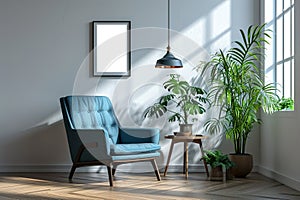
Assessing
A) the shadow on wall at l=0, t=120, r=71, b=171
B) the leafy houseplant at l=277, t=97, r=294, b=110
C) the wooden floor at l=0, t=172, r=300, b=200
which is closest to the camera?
the wooden floor at l=0, t=172, r=300, b=200

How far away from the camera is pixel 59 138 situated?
223 inches

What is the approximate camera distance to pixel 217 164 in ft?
16.2

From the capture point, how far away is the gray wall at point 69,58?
5.64 meters

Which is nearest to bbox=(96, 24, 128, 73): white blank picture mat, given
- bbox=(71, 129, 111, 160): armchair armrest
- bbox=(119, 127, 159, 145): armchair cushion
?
bbox=(119, 127, 159, 145): armchair cushion

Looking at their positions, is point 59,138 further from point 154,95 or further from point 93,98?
point 154,95

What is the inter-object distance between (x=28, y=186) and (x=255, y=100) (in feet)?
7.55

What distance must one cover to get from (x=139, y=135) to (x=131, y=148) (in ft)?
1.45

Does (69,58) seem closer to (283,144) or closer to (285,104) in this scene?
(285,104)

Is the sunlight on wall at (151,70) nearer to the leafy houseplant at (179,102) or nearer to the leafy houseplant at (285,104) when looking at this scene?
the leafy houseplant at (179,102)

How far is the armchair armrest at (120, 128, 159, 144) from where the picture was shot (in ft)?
16.6

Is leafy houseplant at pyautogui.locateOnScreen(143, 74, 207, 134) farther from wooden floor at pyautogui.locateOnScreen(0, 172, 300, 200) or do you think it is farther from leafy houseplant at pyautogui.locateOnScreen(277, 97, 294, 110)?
leafy houseplant at pyautogui.locateOnScreen(277, 97, 294, 110)

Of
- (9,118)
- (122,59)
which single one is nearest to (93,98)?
(122,59)

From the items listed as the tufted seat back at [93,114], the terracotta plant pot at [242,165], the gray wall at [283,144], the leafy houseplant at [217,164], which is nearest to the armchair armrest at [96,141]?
the tufted seat back at [93,114]

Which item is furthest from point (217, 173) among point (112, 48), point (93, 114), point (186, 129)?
point (112, 48)
